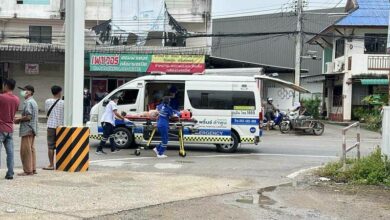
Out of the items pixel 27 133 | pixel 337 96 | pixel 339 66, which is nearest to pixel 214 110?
pixel 27 133

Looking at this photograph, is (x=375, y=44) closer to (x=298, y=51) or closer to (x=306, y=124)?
(x=298, y=51)

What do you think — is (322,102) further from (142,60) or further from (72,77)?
(72,77)

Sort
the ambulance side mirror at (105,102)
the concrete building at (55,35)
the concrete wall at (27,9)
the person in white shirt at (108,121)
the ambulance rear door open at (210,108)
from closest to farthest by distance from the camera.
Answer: the person in white shirt at (108,121)
the ambulance rear door open at (210,108)
the ambulance side mirror at (105,102)
the concrete building at (55,35)
the concrete wall at (27,9)

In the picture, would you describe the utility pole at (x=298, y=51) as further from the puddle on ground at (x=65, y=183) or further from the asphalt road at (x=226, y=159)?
the puddle on ground at (x=65, y=183)

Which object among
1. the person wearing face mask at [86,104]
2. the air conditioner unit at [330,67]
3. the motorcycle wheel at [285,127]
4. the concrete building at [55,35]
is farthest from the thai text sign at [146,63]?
the air conditioner unit at [330,67]

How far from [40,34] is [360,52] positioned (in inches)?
784

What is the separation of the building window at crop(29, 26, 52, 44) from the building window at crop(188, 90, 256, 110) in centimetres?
1915

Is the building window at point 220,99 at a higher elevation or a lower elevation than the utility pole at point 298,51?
lower

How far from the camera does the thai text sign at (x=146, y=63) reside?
1172 inches

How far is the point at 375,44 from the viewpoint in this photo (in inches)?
1281

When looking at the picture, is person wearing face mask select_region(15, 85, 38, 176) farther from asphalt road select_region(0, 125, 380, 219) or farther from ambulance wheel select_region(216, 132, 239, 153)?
ambulance wheel select_region(216, 132, 239, 153)

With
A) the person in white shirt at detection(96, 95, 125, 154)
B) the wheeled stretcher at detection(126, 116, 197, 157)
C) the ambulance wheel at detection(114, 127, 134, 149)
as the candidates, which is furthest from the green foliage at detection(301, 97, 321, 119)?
the person in white shirt at detection(96, 95, 125, 154)

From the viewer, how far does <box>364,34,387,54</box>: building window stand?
32.3 meters

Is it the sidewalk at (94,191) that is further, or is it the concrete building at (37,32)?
the concrete building at (37,32)
